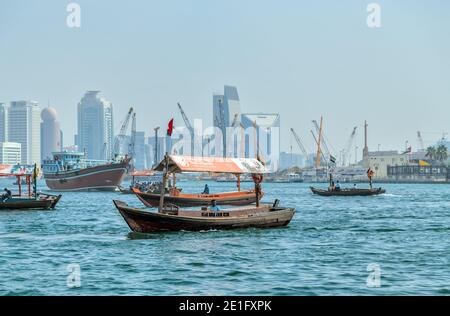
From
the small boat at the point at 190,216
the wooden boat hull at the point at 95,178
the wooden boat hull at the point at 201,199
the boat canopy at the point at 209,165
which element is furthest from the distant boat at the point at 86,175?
the small boat at the point at 190,216

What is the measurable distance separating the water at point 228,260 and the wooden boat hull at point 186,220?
0.57 meters

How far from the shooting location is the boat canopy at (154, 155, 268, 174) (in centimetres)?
4572

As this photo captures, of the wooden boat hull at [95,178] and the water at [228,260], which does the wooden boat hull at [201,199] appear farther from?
the wooden boat hull at [95,178]

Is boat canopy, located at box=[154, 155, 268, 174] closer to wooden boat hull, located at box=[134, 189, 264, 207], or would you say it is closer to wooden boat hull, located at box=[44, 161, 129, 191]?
wooden boat hull, located at box=[134, 189, 264, 207]

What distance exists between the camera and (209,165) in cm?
5347

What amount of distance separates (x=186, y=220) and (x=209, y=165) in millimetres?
11249

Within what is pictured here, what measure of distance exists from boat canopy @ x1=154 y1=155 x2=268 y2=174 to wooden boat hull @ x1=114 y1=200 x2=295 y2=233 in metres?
3.41

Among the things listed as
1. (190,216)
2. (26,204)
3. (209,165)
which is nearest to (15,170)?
(26,204)

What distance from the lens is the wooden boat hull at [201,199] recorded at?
69125 millimetres

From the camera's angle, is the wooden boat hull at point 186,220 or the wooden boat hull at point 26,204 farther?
the wooden boat hull at point 26,204

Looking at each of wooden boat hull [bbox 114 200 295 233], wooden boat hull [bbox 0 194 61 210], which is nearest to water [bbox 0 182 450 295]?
wooden boat hull [bbox 114 200 295 233]

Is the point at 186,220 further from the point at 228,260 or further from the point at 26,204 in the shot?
the point at 26,204
